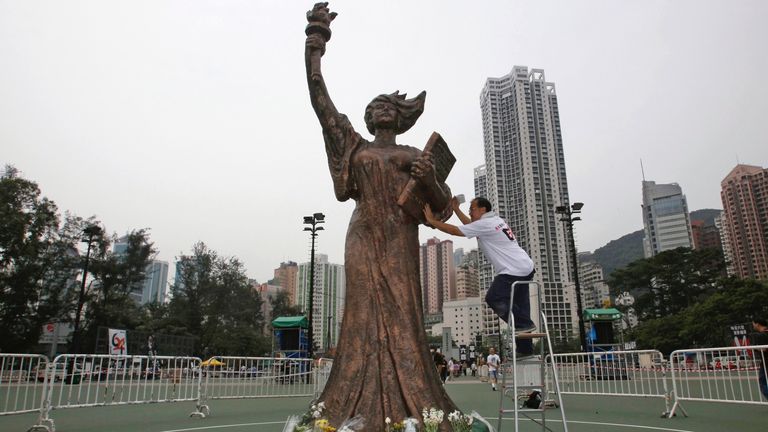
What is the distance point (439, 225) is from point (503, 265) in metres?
0.67

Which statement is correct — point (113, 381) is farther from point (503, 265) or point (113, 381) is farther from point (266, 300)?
point (266, 300)

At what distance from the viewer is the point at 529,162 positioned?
55.2m

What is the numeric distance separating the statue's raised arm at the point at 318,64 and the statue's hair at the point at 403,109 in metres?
0.30

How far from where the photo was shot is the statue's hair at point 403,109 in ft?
13.7

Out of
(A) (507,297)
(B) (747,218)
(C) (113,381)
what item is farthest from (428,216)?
(B) (747,218)

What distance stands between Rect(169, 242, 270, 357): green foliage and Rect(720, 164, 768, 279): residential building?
169ft

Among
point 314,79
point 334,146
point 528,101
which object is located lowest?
point 334,146

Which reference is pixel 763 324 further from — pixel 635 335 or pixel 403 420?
pixel 635 335

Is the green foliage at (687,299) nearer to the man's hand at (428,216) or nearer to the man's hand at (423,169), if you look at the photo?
the man's hand at (428,216)

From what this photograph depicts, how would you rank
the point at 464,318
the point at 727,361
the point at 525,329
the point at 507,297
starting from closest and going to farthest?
the point at 525,329 < the point at 507,297 < the point at 727,361 < the point at 464,318

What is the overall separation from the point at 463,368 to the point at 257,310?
19718 mm

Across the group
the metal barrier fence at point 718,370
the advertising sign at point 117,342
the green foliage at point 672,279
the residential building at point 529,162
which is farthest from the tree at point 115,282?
the green foliage at point 672,279

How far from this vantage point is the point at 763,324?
775 cm

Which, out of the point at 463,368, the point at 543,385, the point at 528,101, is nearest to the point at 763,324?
the point at 543,385
